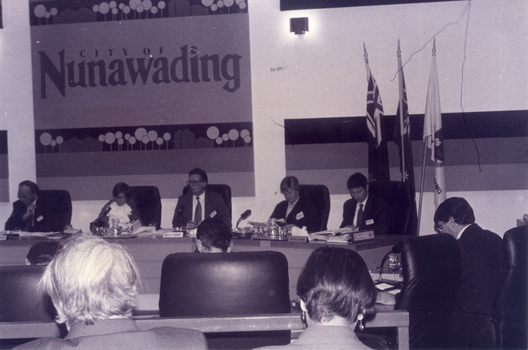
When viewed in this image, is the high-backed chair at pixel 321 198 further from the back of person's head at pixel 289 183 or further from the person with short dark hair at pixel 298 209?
the back of person's head at pixel 289 183

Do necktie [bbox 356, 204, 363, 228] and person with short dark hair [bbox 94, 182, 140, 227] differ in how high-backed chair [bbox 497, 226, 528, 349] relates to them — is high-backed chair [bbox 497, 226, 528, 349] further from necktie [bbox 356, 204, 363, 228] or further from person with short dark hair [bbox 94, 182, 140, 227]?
person with short dark hair [bbox 94, 182, 140, 227]

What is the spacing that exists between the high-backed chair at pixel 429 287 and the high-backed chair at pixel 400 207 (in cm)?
197

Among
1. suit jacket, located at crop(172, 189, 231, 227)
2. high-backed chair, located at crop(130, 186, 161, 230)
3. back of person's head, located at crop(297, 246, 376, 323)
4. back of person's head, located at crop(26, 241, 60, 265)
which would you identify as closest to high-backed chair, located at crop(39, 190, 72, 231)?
high-backed chair, located at crop(130, 186, 161, 230)

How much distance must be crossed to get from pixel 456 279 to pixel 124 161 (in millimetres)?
4652

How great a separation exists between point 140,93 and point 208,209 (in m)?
2.05

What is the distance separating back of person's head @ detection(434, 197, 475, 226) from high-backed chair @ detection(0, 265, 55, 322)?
7.62 ft

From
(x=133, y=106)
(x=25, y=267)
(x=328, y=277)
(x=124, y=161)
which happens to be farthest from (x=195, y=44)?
(x=328, y=277)

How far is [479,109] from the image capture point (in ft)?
19.1

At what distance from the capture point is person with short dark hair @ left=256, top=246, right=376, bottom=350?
1333 millimetres

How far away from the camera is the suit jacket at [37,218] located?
4.94 meters

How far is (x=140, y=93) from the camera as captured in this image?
614 cm

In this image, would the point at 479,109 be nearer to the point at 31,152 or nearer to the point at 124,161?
the point at 124,161

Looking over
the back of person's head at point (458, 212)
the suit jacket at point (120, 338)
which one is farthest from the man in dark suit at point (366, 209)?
the suit jacket at point (120, 338)

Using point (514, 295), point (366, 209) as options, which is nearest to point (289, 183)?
point (366, 209)
